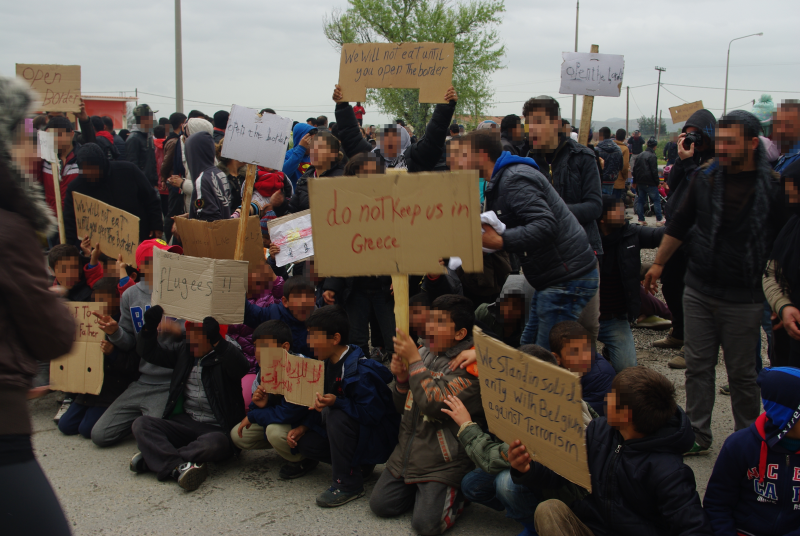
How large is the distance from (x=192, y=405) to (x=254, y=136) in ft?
6.52

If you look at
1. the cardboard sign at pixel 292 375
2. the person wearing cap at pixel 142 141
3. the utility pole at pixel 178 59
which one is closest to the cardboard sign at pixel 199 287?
the cardboard sign at pixel 292 375

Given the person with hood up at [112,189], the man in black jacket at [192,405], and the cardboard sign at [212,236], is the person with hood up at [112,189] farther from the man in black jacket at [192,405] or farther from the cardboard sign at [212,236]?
the man in black jacket at [192,405]

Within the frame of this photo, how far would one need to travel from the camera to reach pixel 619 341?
196 inches

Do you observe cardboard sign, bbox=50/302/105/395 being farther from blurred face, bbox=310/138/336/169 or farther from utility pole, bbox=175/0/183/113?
utility pole, bbox=175/0/183/113

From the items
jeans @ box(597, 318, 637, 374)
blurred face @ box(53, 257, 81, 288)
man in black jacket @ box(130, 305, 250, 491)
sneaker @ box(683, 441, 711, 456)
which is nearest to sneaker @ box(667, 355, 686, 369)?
jeans @ box(597, 318, 637, 374)

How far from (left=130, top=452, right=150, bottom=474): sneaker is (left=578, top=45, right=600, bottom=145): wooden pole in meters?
4.27

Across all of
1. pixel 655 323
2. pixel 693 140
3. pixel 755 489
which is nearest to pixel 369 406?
pixel 755 489

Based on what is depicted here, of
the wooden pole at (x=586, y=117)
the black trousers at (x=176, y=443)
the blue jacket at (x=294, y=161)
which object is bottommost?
the black trousers at (x=176, y=443)

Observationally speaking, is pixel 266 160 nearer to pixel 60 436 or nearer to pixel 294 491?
pixel 294 491

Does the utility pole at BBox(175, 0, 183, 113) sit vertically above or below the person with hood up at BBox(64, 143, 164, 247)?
above

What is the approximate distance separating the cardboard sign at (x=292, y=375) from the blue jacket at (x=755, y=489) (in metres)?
2.17

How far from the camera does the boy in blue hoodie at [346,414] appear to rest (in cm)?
378

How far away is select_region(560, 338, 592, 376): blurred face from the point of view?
3469 millimetres

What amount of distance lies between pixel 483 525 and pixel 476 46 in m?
34.4
